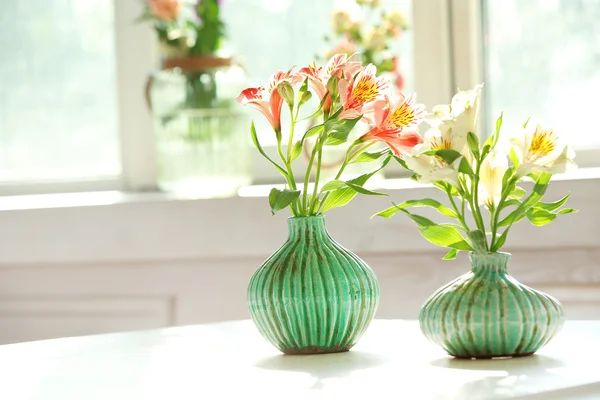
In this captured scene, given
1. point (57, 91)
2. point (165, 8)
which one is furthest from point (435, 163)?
point (57, 91)

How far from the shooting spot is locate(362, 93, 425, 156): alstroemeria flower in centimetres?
87

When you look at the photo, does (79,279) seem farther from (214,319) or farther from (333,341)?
(333,341)

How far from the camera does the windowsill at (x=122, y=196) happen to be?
1.60 meters

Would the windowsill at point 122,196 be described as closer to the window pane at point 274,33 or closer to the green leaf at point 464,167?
the window pane at point 274,33

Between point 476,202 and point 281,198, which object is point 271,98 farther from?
point 476,202

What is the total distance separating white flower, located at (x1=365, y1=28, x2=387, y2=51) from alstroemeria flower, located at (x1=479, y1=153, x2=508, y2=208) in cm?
88

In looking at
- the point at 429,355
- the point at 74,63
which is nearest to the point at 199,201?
the point at 74,63

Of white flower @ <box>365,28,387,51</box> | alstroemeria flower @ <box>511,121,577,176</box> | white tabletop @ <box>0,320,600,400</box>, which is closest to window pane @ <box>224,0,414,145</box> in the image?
white flower @ <box>365,28,387,51</box>

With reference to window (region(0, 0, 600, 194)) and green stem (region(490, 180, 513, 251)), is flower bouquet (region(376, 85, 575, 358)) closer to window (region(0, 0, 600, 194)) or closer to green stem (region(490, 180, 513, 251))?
green stem (region(490, 180, 513, 251))

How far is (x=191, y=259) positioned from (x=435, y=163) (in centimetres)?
94

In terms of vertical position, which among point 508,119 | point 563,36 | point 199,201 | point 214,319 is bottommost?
point 214,319

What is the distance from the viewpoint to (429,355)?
0.89 metres

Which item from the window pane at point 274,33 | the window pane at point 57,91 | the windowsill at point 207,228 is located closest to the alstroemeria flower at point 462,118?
the windowsill at point 207,228

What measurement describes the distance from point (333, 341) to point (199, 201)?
833 millimetres
